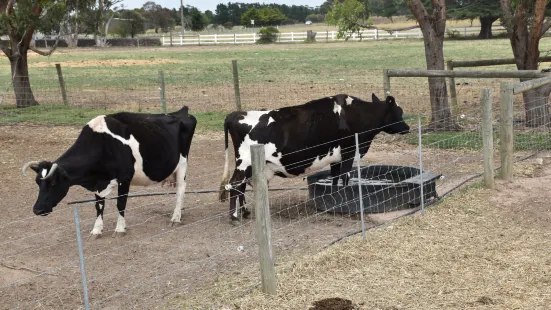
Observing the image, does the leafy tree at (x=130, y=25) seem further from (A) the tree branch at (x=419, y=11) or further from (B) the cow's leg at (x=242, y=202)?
(B) the cow's leg at (x=242, y=202)

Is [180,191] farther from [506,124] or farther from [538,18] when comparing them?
[538,18]

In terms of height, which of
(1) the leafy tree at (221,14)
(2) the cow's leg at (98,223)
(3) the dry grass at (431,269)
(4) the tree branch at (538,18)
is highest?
(1) the leafy tree at (221,14)

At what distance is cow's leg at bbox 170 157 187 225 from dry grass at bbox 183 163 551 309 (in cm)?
216

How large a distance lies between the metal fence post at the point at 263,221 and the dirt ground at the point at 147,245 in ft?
0.91

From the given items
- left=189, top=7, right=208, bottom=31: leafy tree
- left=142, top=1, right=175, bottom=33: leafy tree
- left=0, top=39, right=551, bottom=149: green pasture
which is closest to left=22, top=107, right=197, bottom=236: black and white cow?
left=0, top=39, right=551, bottom=149: green pasture

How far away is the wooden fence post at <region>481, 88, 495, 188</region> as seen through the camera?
348 inches

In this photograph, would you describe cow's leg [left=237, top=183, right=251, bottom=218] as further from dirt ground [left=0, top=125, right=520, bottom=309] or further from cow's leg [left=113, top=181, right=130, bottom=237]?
cow's leg [left=113, top=181, right=130, bottom=237]

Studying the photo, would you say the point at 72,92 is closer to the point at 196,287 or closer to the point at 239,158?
the point at 239,158

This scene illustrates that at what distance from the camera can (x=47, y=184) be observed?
7488 millimetres

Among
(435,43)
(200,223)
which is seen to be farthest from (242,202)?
(435,43)

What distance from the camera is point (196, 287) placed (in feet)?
20.3

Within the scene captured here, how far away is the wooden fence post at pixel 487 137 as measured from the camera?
29.0 ft

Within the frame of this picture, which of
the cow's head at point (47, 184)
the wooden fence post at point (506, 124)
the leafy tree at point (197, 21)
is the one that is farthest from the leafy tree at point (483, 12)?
the leafy tree at point (197, 21)

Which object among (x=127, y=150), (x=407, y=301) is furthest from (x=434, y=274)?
(x=127, y=150)
